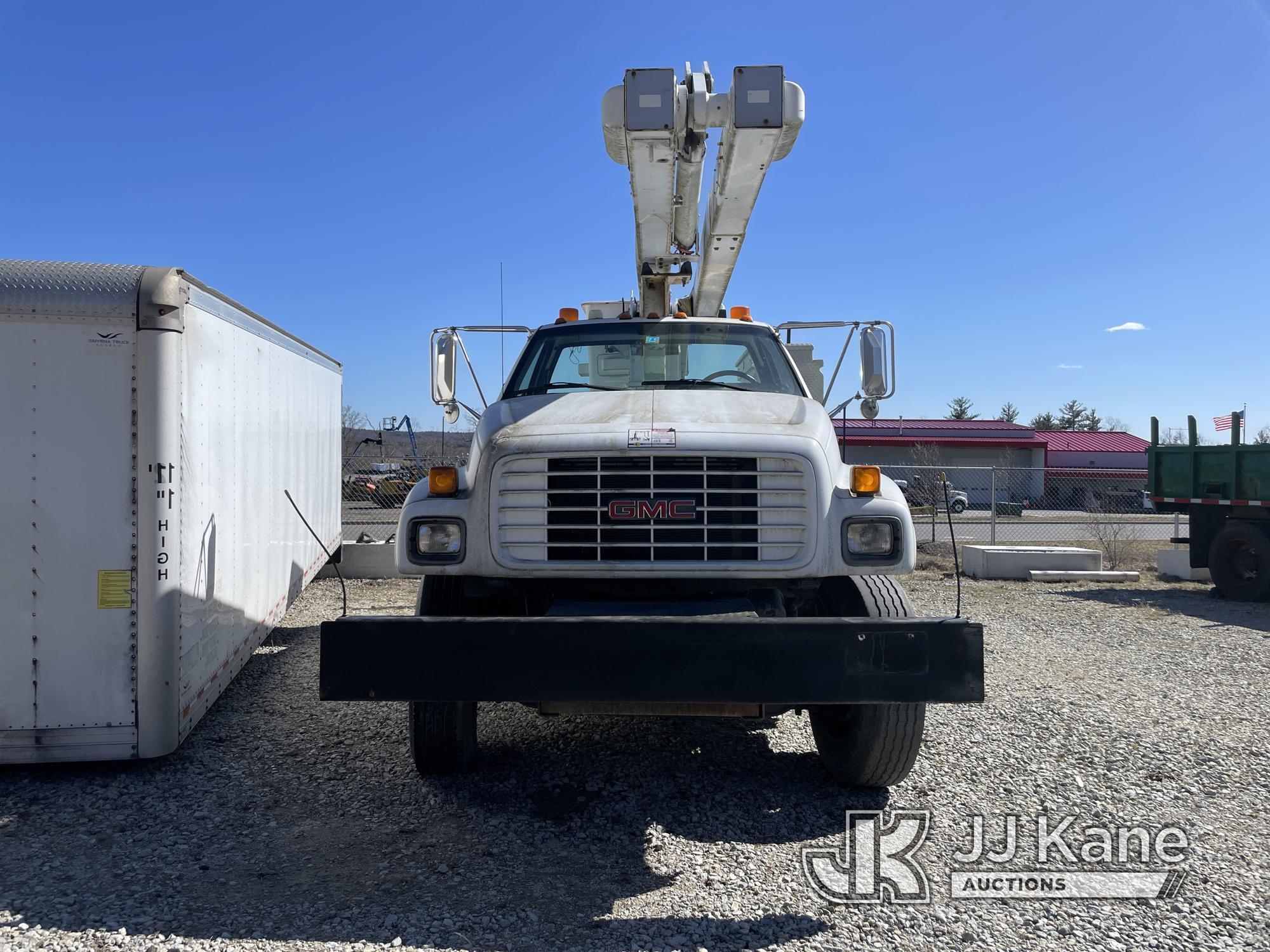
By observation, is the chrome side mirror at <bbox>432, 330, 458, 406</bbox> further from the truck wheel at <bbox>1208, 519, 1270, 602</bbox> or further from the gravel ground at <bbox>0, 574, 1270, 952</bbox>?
the truck wheel at <bbox>1208, 519, 1270, 602</bbox>

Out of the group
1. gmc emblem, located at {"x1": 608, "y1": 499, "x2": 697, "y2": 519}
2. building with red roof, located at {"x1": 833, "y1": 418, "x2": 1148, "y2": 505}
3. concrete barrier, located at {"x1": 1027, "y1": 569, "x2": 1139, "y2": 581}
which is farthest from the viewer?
building with red roof, located at {"x1": 833, "y1": 418, "x2": 1148, "y2": 505}

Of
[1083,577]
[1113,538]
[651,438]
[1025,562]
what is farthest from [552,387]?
[1113,538]

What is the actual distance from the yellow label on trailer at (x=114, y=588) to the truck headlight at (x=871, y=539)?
3.45 metres

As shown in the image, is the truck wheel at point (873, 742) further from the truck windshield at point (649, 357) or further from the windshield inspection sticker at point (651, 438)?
the truck windshield at point (649, 357)

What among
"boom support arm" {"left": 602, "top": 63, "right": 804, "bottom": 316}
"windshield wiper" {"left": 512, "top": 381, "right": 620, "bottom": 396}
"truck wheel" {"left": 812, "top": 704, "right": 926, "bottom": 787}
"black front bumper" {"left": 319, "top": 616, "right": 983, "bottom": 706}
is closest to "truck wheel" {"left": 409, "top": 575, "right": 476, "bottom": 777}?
"black front bumper" {"left": 319, "top": 616, "right": 983, "bottom": 706}

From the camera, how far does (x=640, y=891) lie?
320cm

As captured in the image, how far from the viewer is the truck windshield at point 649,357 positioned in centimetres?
483

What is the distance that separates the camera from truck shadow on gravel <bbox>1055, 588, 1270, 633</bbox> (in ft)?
29.9

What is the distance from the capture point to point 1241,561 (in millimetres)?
10703

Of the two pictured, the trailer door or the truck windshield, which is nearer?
the trailer door

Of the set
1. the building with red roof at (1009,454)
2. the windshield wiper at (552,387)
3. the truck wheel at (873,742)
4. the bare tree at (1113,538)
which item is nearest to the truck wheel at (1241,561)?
the bare tree at (1113,538)

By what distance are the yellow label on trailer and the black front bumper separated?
65.4 inches

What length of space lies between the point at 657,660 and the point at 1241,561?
10.8 metres

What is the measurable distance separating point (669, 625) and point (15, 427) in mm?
3370
